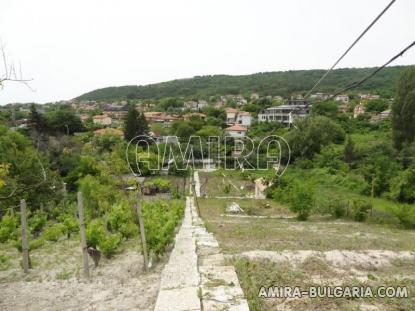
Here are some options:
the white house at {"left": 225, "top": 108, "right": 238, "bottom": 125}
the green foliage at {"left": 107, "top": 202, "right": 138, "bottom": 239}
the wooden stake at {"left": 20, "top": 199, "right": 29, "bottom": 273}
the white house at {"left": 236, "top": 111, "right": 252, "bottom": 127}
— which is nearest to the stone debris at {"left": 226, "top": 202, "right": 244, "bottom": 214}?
the green foliage at {"left": 107, "top": 202, "right": 138, "bottom": 239}

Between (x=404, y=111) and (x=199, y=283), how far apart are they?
3517 centimetres

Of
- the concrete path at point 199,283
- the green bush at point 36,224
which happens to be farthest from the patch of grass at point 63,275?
the green bush at point 36,224

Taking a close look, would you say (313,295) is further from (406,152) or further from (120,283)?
(406,152)

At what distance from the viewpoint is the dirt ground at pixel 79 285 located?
488 cm

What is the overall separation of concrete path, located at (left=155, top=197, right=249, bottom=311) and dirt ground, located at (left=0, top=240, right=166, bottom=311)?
0.29 meters

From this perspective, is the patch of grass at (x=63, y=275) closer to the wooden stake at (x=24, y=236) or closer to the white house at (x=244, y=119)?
the wooden stake at (x=24, y=236)

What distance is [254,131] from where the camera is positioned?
49938 millimetres

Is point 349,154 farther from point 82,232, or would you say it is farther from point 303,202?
point 82,232

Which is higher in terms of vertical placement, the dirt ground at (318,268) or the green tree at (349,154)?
the dirt ground at (318,268)

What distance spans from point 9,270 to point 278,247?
18.7 ft

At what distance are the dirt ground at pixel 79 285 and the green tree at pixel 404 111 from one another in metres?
33.6

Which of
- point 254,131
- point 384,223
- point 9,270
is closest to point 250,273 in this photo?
point 9,270

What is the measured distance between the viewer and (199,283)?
471 cm

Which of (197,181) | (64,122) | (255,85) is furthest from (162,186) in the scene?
(255,85)
